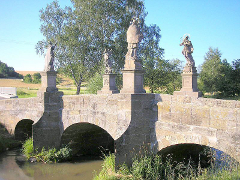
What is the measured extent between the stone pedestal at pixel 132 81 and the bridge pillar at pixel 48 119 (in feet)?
12.1

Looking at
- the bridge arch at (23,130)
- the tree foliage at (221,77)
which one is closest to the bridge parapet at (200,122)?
the bridge arch at (23,130)

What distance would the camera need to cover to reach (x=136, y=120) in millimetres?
7938

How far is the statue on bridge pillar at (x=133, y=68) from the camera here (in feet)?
25.7

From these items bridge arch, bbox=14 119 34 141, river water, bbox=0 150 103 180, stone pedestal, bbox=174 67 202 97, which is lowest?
river water, bbox=0 150 103 180

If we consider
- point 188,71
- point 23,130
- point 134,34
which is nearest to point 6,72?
point 23,130

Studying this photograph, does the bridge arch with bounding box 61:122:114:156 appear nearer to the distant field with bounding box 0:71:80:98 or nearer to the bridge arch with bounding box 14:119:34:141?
the bridge arch with bounding box 14:119:34:141

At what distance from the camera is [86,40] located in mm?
20250

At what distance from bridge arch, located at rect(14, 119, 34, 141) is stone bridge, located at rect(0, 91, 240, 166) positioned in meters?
0.96

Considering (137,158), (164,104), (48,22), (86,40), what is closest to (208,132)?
(164,104)

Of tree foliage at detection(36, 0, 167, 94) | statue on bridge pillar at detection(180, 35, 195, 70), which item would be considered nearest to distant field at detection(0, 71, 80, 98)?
tree foliage at detection(36, 0, 167, 94)

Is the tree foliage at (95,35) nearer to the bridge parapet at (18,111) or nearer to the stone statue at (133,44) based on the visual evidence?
the bridge parapet at (18,111)

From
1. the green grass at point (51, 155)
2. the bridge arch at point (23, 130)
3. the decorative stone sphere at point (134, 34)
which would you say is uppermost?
the decorative stone sphere at point (134, 34)

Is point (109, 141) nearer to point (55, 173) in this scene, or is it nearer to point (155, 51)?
point (55, 173)

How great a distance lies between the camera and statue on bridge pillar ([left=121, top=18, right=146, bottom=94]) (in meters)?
7.84
